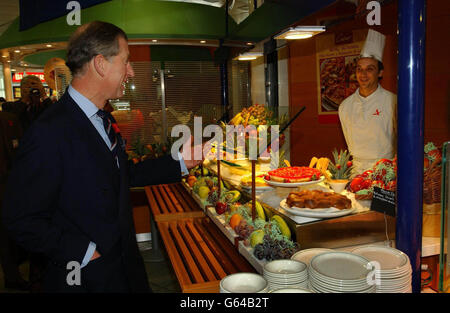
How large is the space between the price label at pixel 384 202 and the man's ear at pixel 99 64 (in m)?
1.50

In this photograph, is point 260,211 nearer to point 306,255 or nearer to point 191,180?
point 306,255

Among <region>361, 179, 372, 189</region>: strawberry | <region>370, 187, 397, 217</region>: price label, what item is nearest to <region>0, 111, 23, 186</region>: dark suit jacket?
<region>361, 179, 372, 189</region>: strawberry

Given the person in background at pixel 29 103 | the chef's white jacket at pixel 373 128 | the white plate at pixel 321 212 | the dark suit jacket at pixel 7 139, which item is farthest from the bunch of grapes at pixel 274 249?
the person in background at pixel 29 103

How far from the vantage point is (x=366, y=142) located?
3.77 meters

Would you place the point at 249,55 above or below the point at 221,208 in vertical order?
above

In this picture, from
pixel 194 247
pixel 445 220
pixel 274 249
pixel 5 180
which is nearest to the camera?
pixel 445 220

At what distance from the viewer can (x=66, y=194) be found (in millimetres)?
1547

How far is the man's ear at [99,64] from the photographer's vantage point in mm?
1637

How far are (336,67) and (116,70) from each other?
489 cm

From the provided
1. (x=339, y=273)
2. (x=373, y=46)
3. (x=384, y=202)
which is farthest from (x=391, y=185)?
(x=373, y=46)
